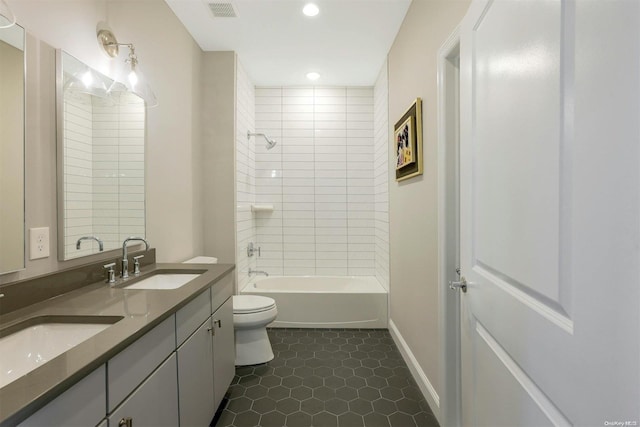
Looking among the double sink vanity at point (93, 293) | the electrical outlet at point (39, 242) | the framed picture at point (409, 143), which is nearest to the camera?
the double sink vanity at point (93, 293)

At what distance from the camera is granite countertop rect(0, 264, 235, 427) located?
0.62 meters

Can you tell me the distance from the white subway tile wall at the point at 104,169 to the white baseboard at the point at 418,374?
1972 millimetres

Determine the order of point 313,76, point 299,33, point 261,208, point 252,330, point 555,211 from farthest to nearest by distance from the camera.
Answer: point 261,208 < point 313,76 < point 299,33 < point 252,330 < point 555,211

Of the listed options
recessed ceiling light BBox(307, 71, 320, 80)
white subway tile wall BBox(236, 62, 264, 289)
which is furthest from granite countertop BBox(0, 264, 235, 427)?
recessed ceiling light BBox(307, 71, 320, 80)

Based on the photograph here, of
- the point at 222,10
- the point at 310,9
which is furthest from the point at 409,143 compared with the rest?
the point at 222,10

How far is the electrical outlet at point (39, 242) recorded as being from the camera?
122 cm

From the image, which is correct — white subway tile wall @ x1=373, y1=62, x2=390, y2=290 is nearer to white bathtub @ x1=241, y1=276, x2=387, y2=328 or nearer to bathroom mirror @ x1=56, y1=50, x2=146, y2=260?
white bathtub @ x1=241, y1=276, x2=387, y2=328

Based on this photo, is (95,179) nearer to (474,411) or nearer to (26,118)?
(26,118)

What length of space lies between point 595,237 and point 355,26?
2.49m

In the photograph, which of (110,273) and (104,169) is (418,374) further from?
(104,169)

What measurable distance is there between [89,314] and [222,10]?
2191 mm

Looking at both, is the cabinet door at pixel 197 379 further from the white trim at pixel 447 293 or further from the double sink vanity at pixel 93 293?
the white trim at pixel 447 293

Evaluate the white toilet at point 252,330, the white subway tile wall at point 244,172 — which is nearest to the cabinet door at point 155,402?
the white toilet at point 252,330

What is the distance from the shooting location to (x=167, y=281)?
1.85 meters
